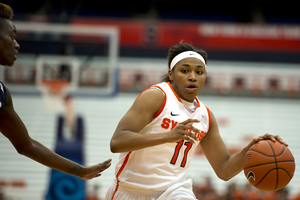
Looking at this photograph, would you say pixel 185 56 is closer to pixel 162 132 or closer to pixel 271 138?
pixel 162 132

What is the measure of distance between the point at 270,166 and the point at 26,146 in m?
2.25

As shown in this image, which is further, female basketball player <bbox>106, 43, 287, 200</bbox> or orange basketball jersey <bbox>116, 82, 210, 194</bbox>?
orange basketball jersey <bbox>116, 82, 210, 194</bbox>

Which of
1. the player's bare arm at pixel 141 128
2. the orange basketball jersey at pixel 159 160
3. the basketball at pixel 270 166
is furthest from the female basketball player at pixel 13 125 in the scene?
the basketball at pixel 270 166

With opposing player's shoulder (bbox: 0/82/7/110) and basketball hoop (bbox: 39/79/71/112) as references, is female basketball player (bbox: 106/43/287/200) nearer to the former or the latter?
opposing player's shoulder (bbox: 0/82/7/110)

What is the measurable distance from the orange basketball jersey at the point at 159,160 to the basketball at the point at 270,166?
64 cm

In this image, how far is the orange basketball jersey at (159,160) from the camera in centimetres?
335

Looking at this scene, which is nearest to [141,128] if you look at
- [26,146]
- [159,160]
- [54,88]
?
[159,160]

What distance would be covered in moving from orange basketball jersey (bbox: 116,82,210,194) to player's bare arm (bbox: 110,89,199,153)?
0.11 metres

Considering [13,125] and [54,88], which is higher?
[13,125]

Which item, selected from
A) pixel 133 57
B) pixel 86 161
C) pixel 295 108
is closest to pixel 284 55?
pixel 295 108

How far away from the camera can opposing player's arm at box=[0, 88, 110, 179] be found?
3006 mm

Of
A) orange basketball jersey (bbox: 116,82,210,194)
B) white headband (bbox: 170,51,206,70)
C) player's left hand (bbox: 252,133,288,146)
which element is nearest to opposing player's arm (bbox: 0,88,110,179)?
orange basketball jersey (bbox: 116,82,210,194)

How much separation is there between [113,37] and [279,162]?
9520 millimetres

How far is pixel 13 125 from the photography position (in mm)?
3047
